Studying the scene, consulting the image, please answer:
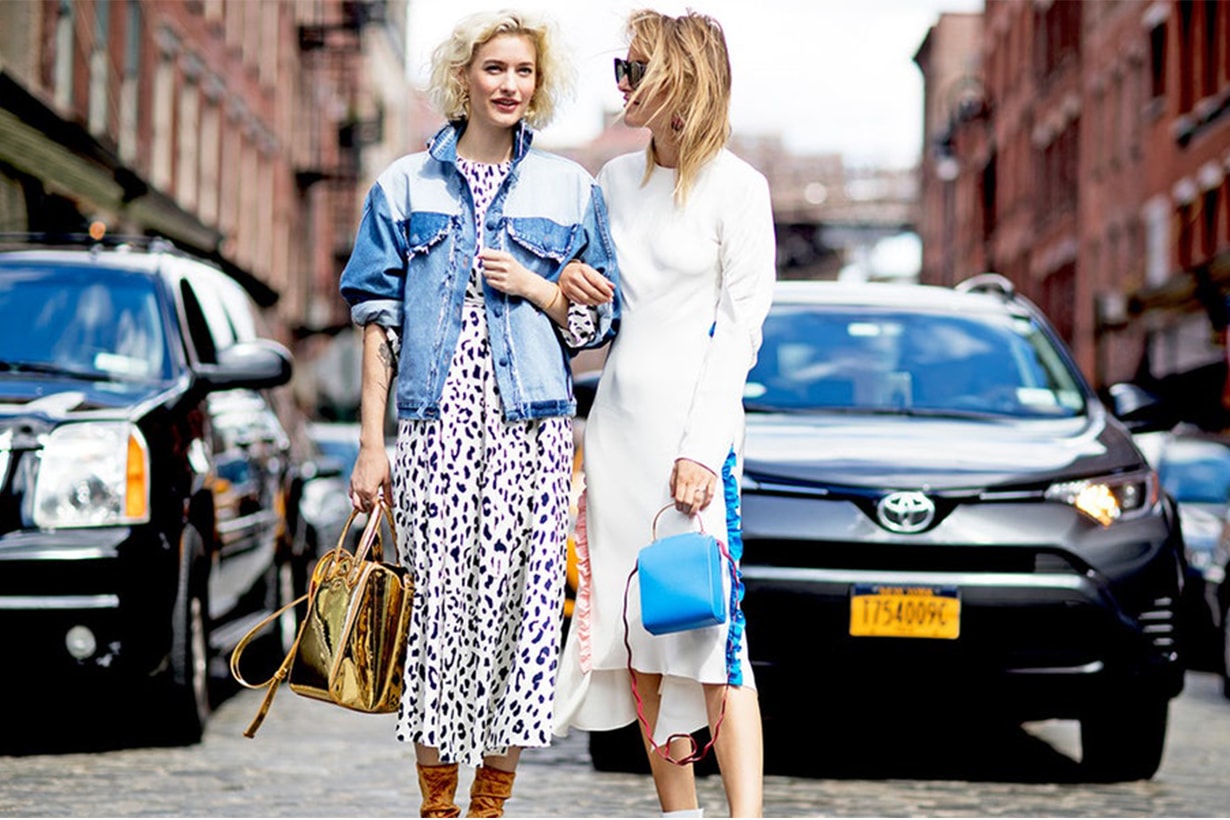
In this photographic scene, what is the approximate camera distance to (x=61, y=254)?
30.6 ft

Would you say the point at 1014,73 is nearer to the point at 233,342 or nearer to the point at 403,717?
the point at 233,342

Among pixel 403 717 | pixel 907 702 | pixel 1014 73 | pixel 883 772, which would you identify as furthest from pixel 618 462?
pixel 1014 73

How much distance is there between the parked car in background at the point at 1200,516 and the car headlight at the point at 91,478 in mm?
6310

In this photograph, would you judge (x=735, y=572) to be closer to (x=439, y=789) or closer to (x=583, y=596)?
(x=583, y=596)

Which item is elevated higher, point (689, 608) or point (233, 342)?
point (233, 342)

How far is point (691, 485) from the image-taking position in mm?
4992

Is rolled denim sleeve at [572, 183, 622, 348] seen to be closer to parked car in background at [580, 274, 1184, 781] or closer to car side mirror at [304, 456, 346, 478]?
parked car in background at [580, 274, 1184, 781]

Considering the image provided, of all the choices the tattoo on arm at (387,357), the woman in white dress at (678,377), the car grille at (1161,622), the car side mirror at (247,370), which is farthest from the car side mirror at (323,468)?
the woman in white dress at (678,377)

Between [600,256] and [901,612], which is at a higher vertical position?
[600,256]

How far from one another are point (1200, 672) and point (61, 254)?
7.72 meters

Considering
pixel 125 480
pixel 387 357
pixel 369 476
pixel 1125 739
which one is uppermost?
pixel 387 357

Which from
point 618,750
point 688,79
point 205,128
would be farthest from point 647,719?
point 205,128

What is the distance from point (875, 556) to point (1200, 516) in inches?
332

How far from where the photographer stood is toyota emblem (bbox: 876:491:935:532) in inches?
288
